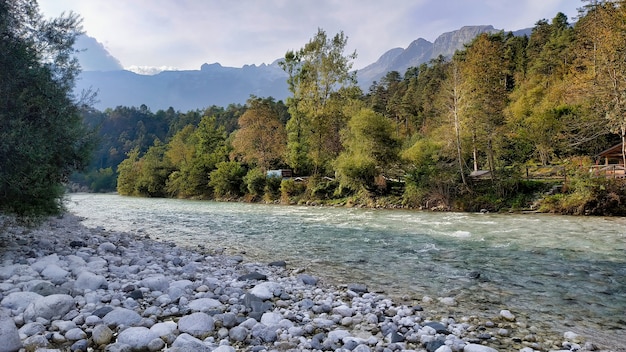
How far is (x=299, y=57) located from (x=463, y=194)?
1957cm

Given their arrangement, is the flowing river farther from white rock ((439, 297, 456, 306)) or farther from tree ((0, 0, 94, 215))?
tree ((0, 0, 94, 215))

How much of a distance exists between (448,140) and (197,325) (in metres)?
21.9

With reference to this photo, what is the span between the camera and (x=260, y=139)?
1495 inches

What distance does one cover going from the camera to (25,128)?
6.24 meters

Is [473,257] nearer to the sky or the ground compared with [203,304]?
nearer to the ground

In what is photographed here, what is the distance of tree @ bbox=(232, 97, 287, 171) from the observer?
123 feet

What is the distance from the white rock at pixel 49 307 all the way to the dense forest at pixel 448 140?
5076 mm

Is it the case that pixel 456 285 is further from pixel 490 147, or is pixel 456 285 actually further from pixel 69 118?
pixel 490 147

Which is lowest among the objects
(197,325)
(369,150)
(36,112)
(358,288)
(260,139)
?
(358,288)

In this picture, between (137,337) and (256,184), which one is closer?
(137,337)

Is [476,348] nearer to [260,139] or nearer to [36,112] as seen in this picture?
[36,112]

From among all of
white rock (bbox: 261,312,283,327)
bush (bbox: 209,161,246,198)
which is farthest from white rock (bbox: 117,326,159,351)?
bush (bbox: 209,161,246,198)

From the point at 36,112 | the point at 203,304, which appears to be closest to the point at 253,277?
the point at 203,304

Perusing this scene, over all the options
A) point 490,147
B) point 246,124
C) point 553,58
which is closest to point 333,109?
point 246,124
